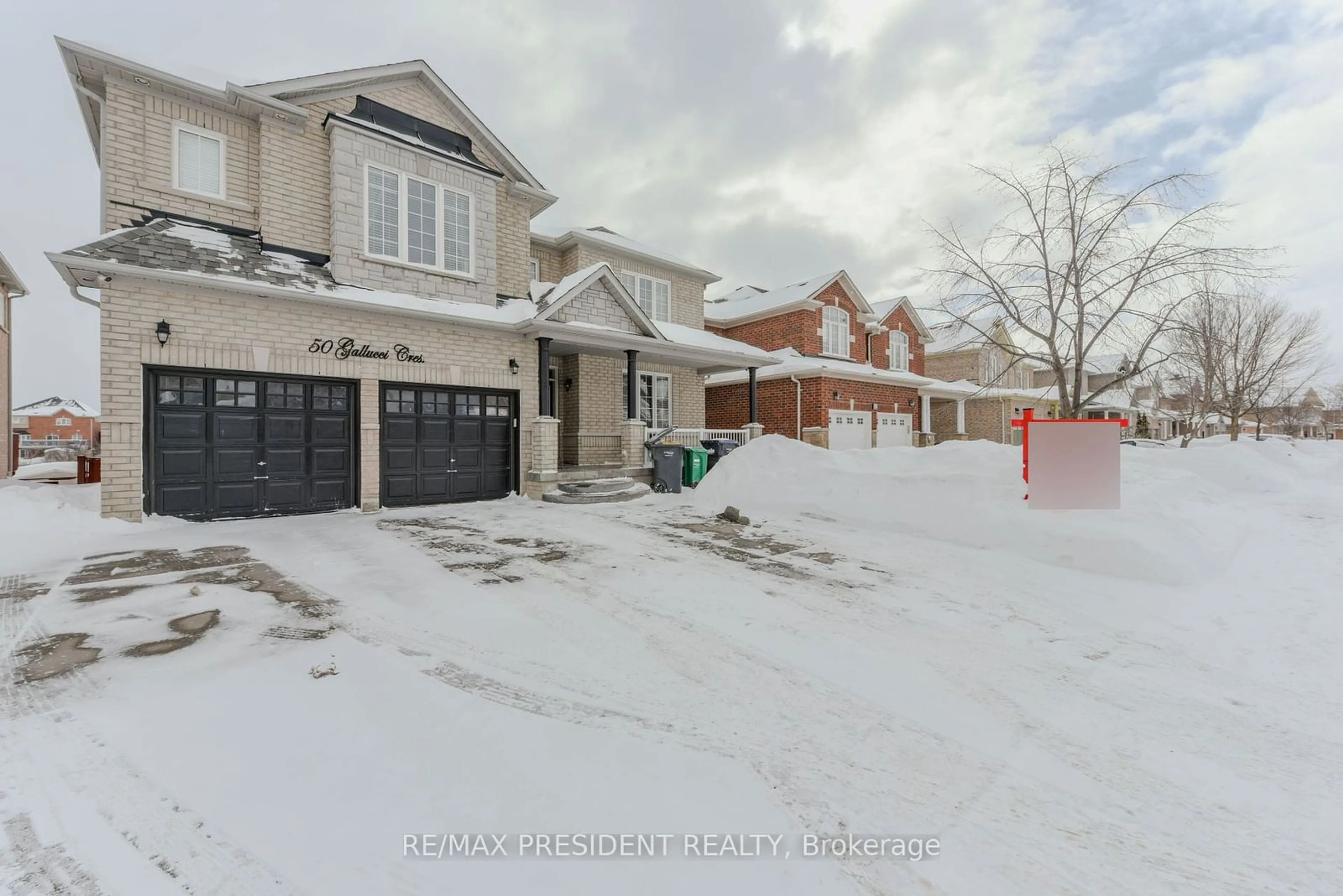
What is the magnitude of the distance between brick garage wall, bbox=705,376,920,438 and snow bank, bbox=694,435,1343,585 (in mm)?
7785

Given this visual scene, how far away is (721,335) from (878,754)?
21524 mm

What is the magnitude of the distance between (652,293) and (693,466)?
676 centimetres

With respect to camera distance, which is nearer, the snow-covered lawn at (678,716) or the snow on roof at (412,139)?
the snow-covered lawn at (678,716)

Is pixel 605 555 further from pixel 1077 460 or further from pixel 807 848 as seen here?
pixel 1077 460

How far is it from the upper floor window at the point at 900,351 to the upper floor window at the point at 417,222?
63.5ft

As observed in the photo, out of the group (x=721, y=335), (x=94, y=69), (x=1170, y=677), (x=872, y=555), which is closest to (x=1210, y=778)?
(x=1170, y=677)

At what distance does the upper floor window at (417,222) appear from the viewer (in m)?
10.6

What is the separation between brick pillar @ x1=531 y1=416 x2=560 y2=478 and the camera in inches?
456

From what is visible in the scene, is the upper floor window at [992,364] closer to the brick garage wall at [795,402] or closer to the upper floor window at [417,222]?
the brick garage wall at [795,402]

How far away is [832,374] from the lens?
59.8 feet

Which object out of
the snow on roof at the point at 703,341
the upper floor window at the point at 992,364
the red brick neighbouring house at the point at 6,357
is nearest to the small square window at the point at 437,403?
the snow on roof at the point at 703,341

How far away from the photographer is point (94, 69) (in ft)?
28.3

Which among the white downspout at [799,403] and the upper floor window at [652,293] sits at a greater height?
the upper floor window at [652,293]

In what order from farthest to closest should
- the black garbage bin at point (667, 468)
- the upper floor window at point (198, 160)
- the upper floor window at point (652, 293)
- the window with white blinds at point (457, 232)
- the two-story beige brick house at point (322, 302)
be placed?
the upper floor window at point (652, 293) < the black garbage bin at point (667, 468) < the window with white blinds at point (457, 232) < the upper floor window at point (198, 160) < the two-story beige brick house at point (322, 302)
